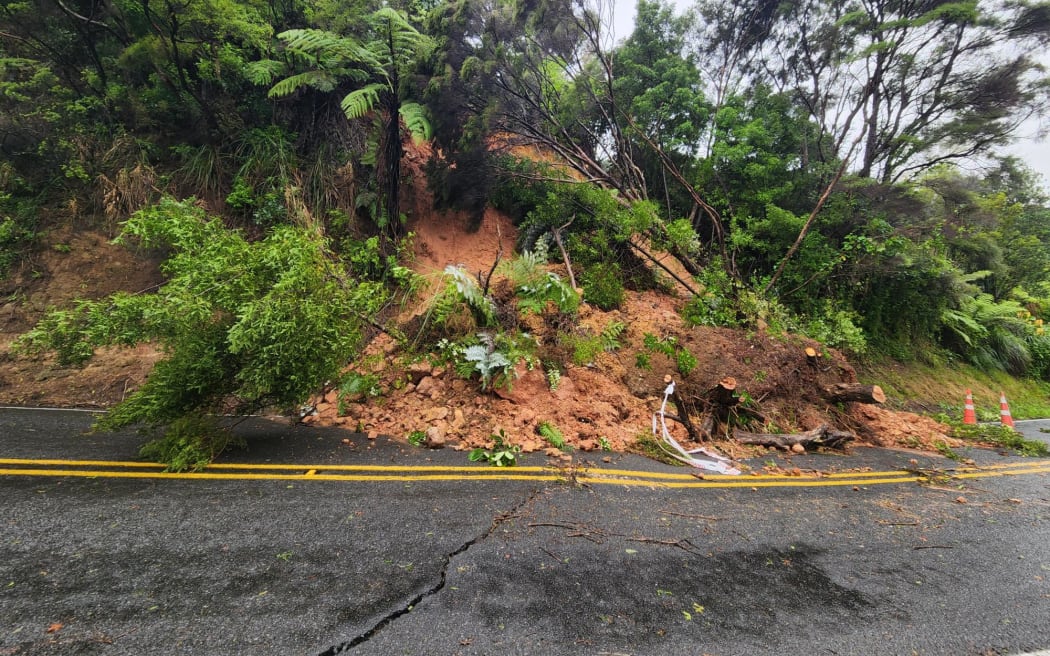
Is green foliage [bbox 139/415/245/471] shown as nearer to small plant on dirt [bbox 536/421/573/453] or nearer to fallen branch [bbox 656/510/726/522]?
small plant on dirt [bbox 536/421/573/453]

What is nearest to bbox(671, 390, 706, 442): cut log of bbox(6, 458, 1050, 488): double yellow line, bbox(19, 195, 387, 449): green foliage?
bbox(6, 458, 1050, 488): double yellow line

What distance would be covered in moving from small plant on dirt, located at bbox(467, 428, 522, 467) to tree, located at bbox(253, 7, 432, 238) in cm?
593

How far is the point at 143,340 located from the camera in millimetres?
4238

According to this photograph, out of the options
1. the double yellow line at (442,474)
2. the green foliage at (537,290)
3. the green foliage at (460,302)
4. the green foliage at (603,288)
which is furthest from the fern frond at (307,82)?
the double yellow line at (442,474)

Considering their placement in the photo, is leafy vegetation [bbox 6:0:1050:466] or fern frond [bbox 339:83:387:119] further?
fern frond [bbox 339:83:387:119]

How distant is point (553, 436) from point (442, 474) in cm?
163

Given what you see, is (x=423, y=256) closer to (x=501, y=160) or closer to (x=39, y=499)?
(x=501, y=160)

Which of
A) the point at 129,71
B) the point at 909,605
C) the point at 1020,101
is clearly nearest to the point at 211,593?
the point at 909,605

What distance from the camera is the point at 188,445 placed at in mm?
4176

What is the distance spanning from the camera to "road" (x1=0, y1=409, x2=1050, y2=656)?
231 cm

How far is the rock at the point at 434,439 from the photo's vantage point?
510 centimetres

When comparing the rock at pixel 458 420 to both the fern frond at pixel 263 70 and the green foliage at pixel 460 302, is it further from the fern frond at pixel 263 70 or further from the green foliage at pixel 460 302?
the fern frond at pixel 263 70

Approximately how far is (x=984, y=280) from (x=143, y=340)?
24.6 meters

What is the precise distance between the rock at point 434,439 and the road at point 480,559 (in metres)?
0.27
